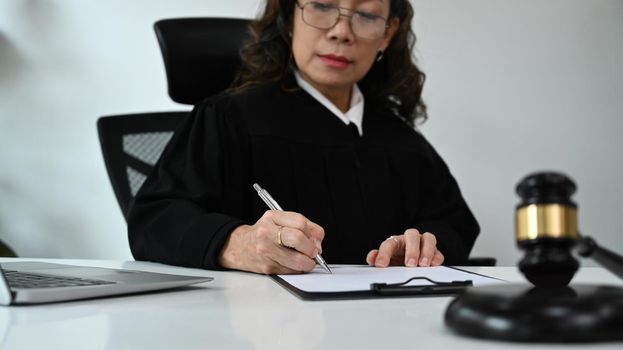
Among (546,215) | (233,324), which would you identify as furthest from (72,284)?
(546,215)

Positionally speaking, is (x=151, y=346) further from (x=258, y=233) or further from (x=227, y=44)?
(x=227, y=44)

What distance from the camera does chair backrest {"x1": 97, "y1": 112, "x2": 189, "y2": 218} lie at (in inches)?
75.6

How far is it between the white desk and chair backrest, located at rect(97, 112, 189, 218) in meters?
1.16

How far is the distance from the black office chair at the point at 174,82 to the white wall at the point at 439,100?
920 millimetres

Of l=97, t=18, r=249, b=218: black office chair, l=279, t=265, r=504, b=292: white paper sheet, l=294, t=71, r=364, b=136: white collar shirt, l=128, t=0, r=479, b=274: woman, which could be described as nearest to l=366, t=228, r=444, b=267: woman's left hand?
l=128, t=0, r=479, b=274: woman

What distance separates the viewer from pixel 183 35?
1.92 metres

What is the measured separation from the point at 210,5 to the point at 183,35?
1.05m

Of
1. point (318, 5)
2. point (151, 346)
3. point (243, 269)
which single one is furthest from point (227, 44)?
point (151, 346)

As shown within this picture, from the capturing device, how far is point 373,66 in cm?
210

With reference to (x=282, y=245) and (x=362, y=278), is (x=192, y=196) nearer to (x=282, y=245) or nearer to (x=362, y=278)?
(x=282, y=245)

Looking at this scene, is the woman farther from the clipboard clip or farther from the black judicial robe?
the clipboard clip

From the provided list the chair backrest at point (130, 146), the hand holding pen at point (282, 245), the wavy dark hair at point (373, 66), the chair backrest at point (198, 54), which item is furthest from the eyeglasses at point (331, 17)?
the hand holding pen at point (282, 245)

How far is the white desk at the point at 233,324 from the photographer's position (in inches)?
20.0

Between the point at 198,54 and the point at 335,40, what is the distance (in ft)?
1.30
